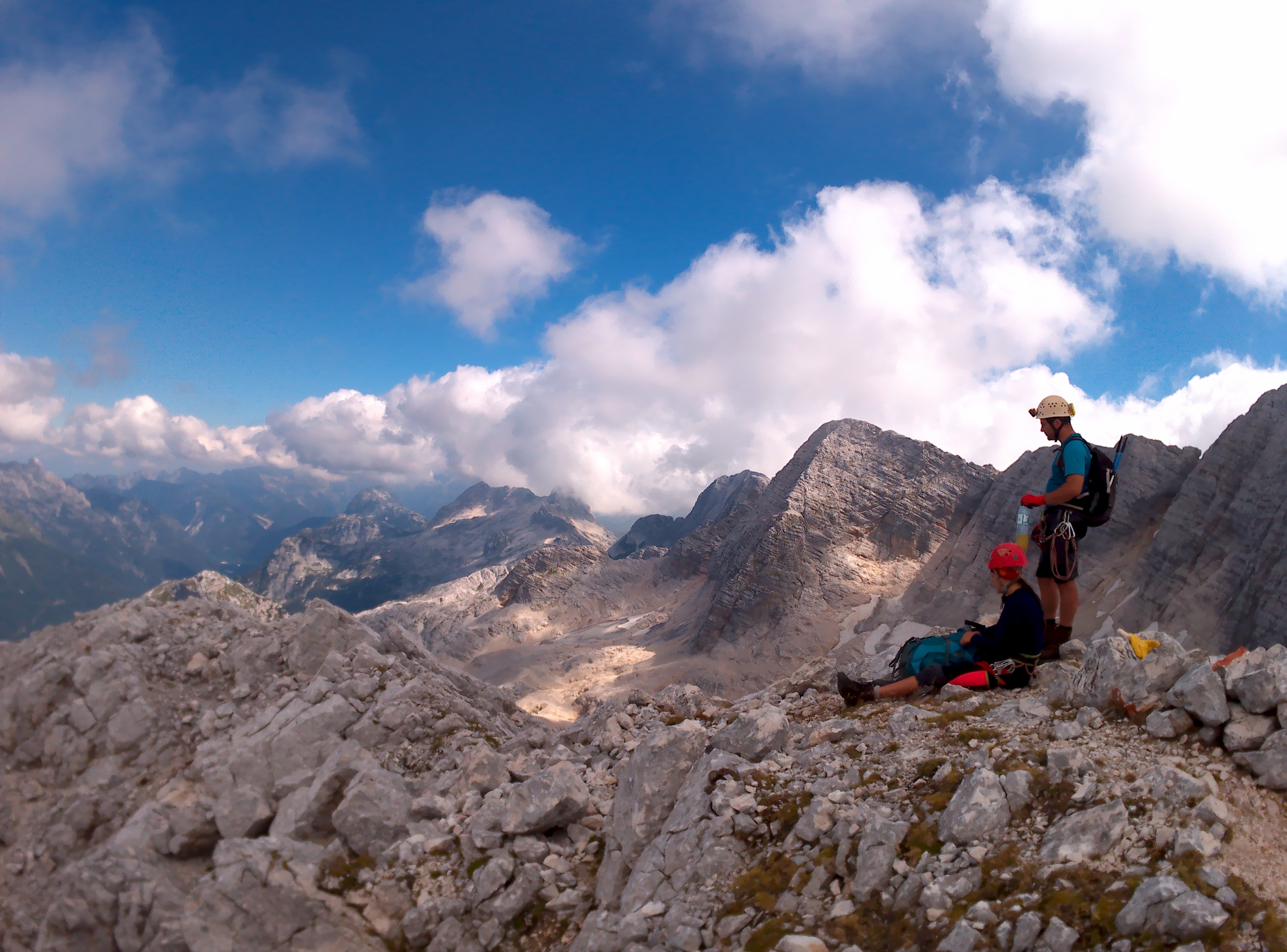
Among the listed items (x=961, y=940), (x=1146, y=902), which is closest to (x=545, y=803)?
(x=961, y=940)

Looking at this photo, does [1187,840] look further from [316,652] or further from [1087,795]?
[316,652]

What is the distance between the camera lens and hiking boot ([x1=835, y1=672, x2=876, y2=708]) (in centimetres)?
1148

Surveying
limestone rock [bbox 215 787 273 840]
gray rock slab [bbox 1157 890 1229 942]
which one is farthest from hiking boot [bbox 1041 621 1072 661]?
limestone rock [bbox 215 787 273 840]

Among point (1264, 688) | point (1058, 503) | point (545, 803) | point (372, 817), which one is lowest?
point (372, 817)

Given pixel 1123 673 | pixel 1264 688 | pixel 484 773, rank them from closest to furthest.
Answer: pixel 1264 688
pixel 1123 673
pixel 484 773

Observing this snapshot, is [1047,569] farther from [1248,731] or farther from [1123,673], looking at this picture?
[1248,731]

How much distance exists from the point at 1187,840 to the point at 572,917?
22.4 ft

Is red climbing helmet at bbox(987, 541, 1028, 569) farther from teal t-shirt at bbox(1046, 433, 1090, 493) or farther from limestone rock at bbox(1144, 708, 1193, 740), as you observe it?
limestone rock at bbox(1144, 708, 1193, 740)

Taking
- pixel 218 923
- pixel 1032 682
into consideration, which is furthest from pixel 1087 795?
pixel 218 923

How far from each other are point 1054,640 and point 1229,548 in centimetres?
4069

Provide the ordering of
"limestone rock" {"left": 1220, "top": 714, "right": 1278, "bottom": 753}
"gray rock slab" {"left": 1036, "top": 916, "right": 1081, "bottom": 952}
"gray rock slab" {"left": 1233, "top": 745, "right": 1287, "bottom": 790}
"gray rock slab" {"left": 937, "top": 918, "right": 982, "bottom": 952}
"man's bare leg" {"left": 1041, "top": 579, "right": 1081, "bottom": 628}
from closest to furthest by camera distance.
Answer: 1. "gray rock slab" {"left": 1036, "top": 916, "right": 1081, "bottom": 952}
2. "gray rock slab" {"left": 937, "top": 918, "right": 982, "bottom": 952}
3. "gray rock slab" {"left": 1233, "top": 745, "right": 1287, "bottom": 790}
4. "limestone rock" {"left": 1220, "top": 714, "right": 1278, "bottom": 753}
5. "man's bare leg" {"left": 1041, "top": 579, "right": 1081, "bottom": 628}

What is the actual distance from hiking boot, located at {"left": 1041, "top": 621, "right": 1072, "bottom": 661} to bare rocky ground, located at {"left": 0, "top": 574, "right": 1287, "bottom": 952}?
324 mm

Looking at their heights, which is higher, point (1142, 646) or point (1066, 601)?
point (1066, 601)

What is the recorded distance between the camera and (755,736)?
381 inches
